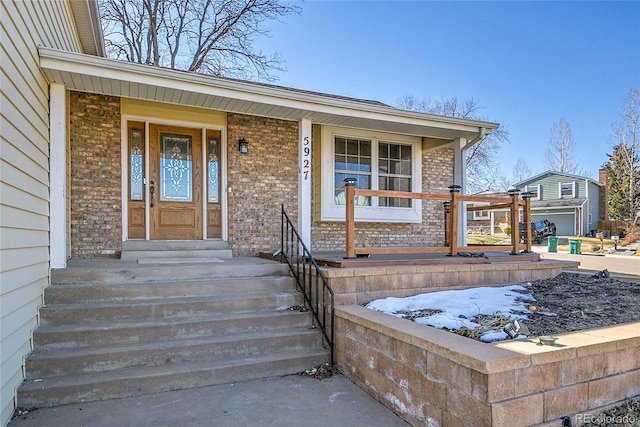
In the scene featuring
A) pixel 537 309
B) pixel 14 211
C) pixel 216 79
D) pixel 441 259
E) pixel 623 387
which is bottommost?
pixel 623 387

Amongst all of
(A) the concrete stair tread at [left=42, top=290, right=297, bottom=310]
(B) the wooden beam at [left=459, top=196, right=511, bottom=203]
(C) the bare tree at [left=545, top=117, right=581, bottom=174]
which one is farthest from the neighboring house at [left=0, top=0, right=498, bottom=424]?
(C) the bare tree at [left=545, top=117, right=581, bottom=174]

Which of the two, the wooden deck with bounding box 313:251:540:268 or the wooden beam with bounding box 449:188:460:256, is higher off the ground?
the wooden beam with bounding box 449:188:460:256

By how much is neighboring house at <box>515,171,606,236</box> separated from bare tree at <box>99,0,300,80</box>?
19022mm

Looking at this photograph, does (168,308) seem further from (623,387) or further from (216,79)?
(623,387)

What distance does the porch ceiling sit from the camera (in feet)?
13.4

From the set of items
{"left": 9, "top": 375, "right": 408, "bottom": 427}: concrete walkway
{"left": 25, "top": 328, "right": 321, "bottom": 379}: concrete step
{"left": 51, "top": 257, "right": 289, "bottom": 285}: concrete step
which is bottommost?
{"left": 9, "top": 375, "right": 408, "bottom": 427}: concrete walkway

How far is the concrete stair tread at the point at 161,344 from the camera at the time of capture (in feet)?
10.3

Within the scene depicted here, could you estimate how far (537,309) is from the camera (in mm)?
3762

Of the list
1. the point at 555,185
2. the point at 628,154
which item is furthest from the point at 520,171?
the point at 628,154

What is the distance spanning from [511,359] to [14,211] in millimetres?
3532

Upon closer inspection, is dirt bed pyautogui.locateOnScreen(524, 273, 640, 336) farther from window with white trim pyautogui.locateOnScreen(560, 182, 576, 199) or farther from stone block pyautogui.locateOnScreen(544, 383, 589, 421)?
window with white trim pyautogui.locateOnScreen(560, 182, 576, 199)

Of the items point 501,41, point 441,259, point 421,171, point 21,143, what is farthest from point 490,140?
point 21,143

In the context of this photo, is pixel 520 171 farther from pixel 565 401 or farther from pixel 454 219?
pixel 565 401

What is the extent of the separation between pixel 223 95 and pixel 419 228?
15.4ft
